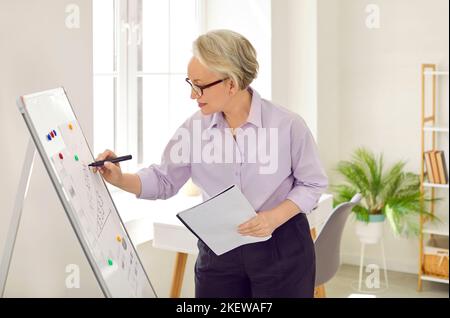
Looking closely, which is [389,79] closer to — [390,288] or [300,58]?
[300,58]

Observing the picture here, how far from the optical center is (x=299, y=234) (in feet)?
7.14

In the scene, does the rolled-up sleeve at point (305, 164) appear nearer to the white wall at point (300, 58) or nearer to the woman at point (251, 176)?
the woman at point (251, 176)

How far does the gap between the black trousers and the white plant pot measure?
242 centimetres

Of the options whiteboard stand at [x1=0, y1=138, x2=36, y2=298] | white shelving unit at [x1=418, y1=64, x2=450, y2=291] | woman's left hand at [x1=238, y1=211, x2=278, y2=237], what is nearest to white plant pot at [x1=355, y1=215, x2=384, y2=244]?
white shelving unit at [x1=418, y1=64, x2=450, y2=291]

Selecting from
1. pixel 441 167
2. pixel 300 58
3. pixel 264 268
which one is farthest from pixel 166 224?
pixel 441 167

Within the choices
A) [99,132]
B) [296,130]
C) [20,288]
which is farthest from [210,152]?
[99,132]

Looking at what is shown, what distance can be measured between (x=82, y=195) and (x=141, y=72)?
208 centimetres

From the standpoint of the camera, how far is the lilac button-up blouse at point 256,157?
2.12 m

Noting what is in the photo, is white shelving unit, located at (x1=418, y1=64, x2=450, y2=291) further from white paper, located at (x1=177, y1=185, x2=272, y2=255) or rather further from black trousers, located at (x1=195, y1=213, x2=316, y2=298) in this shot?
white paper, located at (x1=177, y1=185, x2=272, y2=255)

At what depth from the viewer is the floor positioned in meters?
4.42

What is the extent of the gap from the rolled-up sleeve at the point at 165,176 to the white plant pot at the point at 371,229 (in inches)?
101

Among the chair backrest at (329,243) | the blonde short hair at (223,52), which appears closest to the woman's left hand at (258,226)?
the blonde short hair at (223,52)

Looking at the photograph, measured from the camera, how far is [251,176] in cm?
213
